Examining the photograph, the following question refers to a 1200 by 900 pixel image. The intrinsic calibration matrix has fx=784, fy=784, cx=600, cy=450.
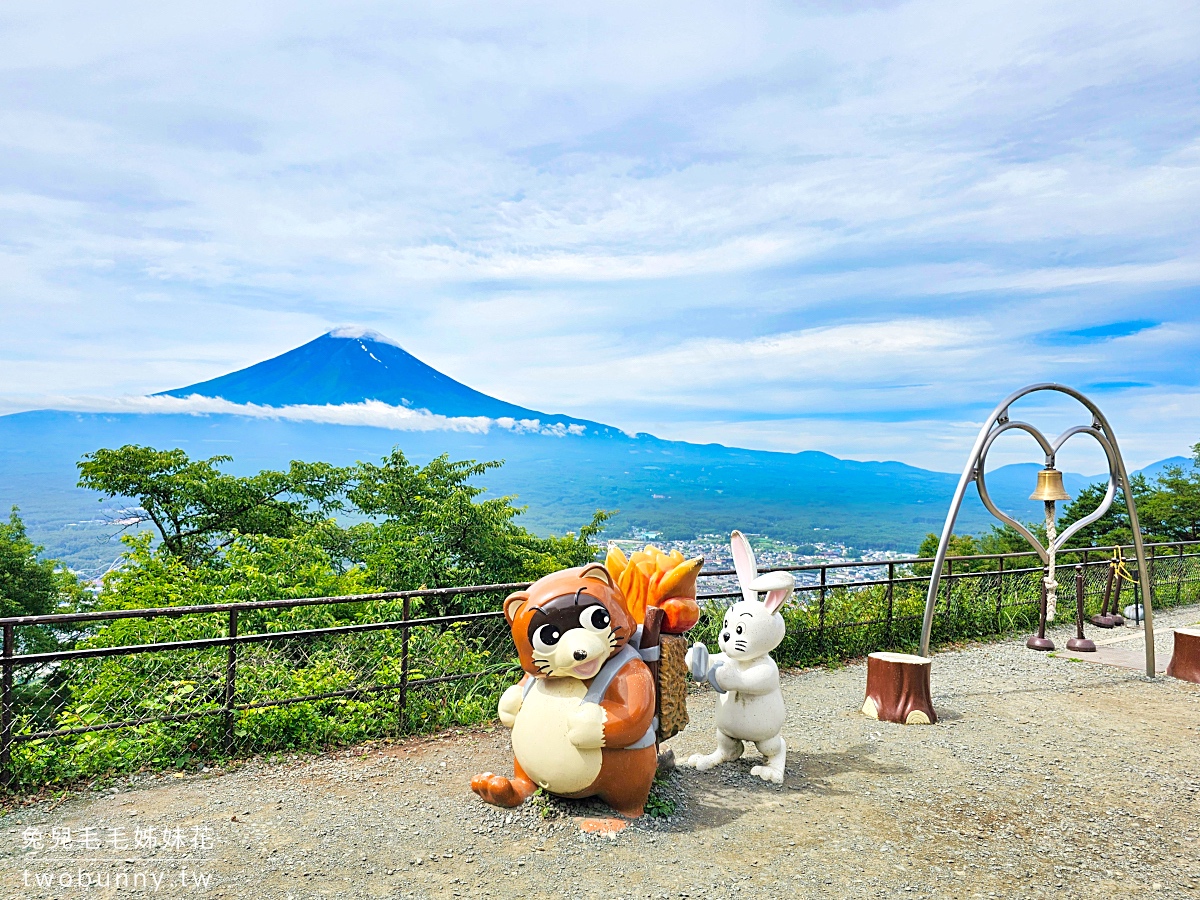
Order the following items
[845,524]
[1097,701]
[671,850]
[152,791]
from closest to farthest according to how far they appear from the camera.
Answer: [671,850] → [152,791] → [1097,701] → [845,524]

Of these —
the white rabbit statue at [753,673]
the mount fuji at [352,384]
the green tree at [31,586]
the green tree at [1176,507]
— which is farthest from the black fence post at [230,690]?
Answer: the mount fuji at [352,384]

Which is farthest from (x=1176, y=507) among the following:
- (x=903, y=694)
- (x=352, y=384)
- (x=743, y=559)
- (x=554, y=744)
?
(x=352, y=384)

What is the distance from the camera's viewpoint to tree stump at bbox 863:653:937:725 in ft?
21.6

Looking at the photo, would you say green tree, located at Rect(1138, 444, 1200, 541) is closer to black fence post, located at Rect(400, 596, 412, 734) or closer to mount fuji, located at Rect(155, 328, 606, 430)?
black fence post, located at Rect(400, 596, 412, 734)

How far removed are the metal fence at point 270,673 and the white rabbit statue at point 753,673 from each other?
2.12 ft

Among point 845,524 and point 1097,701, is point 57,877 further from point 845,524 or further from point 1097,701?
point 845,524

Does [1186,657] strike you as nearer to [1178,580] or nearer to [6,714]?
[1178,580]

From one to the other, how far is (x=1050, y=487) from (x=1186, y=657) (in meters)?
2.35

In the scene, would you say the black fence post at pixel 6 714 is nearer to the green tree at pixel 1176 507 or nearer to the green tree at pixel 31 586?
the green tree at pixel 31 586

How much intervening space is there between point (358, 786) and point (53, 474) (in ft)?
569

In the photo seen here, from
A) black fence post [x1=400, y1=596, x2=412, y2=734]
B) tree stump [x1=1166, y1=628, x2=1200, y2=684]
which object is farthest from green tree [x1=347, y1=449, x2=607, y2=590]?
tree stump [x1=1166, y1=628, x2=1200, y2=684]

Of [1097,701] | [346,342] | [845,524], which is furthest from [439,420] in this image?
[1097,701]

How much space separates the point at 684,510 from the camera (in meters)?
129

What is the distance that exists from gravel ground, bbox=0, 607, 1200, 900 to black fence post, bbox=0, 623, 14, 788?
0.93ft
